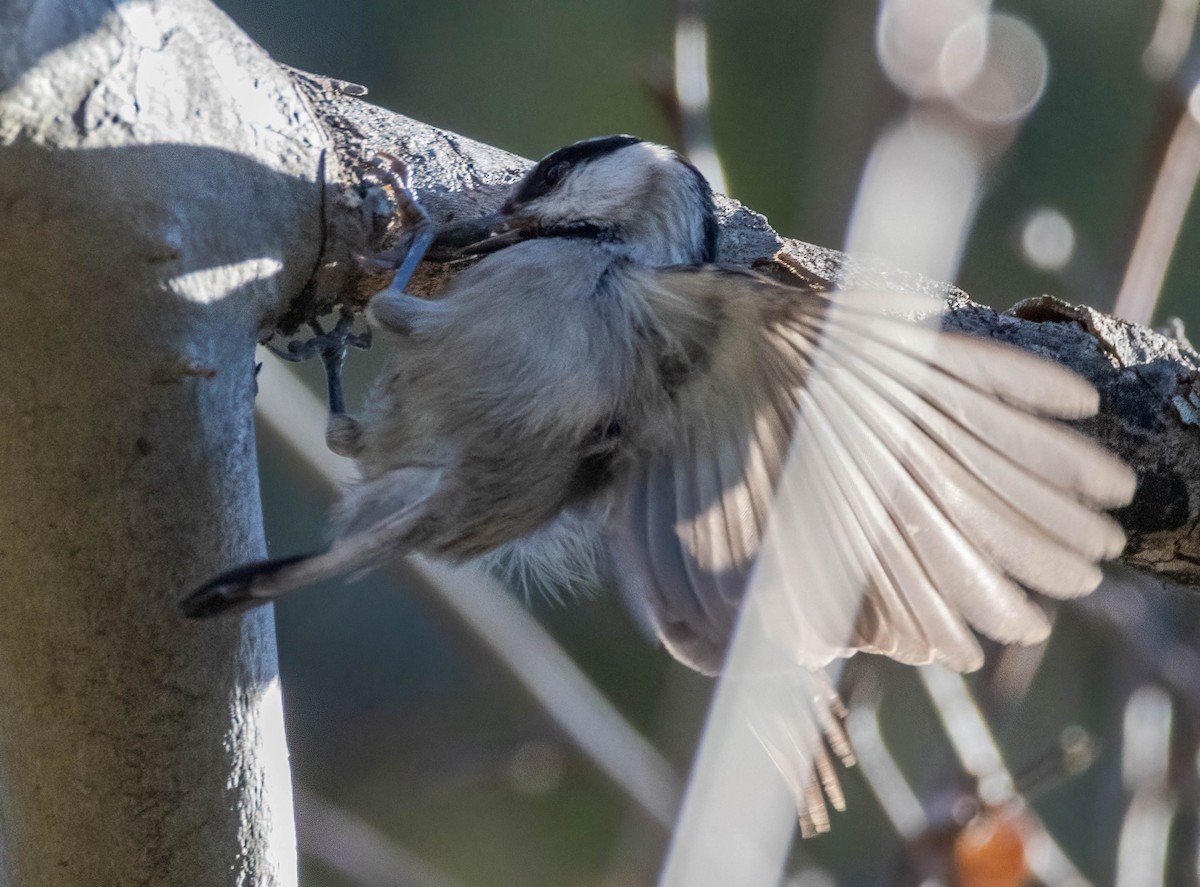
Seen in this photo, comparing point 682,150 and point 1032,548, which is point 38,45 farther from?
point 682,150

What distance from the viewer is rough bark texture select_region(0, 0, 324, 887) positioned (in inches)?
42.1

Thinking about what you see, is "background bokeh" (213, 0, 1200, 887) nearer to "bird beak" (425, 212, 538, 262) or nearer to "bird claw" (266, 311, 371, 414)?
"bird claw" (266, 311, 371, 414)

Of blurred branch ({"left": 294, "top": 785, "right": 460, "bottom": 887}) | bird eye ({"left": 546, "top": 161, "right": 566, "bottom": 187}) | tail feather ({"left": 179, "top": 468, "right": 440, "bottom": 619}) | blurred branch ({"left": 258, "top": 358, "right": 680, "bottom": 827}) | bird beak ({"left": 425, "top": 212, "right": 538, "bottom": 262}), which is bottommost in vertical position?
blurred branch ({"left": 294, "top": 785, "right": 460, "bottom": 887})

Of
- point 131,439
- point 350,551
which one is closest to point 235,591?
point 131,439

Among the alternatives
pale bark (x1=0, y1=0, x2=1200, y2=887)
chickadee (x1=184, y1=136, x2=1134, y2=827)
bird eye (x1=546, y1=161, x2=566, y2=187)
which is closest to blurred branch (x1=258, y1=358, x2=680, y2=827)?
chickadee (x1=184, y1=136, x2=1134, y2=827)

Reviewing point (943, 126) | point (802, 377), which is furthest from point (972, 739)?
point (943, 126)

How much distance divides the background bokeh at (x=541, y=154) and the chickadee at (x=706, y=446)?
46.0 inches

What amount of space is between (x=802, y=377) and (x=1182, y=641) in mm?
1685

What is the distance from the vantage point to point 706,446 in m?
1.70

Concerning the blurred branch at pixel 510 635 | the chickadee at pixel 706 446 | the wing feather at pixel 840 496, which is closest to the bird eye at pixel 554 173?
the chickadee at pixel 706 446

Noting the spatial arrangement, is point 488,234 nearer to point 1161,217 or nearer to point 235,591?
point 235,591

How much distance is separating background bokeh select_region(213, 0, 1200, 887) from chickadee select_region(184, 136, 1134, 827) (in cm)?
117

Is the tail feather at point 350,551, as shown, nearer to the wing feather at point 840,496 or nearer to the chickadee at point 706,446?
the chickadee at point 706,446

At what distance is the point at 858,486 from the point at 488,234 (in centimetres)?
68
